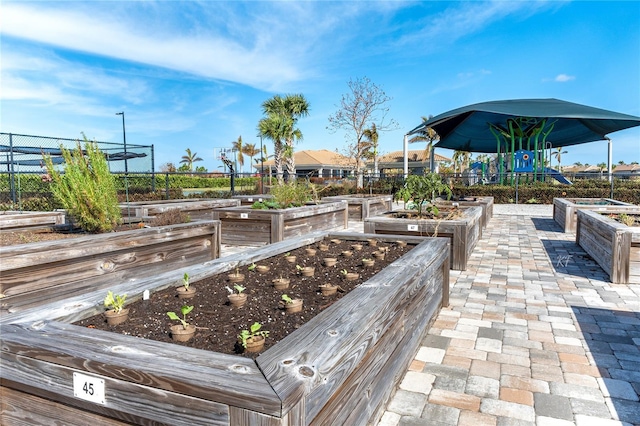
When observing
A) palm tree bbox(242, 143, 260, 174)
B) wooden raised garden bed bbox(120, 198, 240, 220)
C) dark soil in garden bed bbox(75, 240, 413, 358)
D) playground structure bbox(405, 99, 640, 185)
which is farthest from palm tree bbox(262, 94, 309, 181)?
palm tree bbox(242, 143, 260, 174)

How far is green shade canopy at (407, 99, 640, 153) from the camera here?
56.7 ft

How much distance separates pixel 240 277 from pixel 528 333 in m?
2.36

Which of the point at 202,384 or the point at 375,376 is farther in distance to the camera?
the point at 375,376

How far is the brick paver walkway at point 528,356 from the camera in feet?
7.12

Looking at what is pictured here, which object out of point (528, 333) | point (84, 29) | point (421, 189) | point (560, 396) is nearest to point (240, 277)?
point (560, 396)

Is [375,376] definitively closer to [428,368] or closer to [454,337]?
[428,368]

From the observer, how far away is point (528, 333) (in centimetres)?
325

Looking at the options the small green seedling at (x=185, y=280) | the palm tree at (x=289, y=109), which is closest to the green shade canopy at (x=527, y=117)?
the palm tree at (x=289, y=109)

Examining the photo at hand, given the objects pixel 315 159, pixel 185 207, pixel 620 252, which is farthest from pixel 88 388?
pixel 315 159

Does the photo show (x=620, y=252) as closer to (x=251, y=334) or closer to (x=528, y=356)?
(x=528, y=356)

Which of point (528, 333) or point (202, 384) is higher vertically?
point (202, 384)

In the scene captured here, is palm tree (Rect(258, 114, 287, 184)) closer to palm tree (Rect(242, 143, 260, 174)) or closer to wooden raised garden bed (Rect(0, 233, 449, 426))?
wooden raised garden bed (Rect(0, 233, 449, 426))

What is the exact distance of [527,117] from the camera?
19125mm

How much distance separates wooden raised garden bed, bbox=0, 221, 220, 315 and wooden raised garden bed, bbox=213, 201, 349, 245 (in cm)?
202
